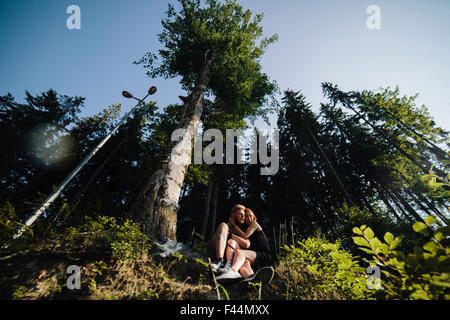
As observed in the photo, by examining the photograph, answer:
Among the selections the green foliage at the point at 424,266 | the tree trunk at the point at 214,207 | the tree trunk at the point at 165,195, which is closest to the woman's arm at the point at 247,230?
the tree trunk at the point at 165,195

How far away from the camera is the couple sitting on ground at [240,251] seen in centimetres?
216

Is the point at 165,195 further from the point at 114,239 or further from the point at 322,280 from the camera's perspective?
the point at 322,280

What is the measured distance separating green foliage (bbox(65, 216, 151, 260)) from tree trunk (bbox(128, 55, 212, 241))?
0.51m

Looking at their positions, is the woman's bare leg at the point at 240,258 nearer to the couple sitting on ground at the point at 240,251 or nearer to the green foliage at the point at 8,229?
the couple sitting on ground at the point at 240,251

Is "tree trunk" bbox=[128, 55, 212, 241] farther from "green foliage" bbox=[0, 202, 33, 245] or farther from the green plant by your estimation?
the green plant

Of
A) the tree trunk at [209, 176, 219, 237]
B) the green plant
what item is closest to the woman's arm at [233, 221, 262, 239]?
the green plant

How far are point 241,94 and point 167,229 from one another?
7951 mm

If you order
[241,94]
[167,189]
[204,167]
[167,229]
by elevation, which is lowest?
[167,229]

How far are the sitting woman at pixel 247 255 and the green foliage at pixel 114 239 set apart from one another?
3.77 feet

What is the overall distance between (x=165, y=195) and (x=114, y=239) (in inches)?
49.8

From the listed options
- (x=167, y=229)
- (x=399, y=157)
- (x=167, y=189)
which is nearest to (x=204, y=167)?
(x=167, y=189)

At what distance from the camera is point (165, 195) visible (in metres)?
3.34

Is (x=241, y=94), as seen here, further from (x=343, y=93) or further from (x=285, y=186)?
(x=343, y=93)
